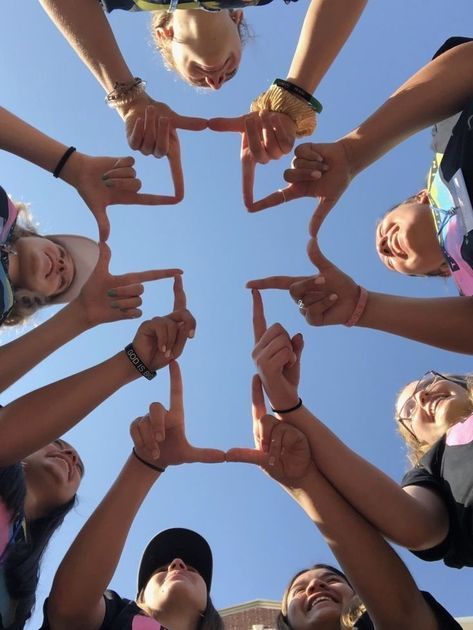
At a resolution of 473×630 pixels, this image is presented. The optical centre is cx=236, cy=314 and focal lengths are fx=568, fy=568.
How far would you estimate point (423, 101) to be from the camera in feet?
8.57

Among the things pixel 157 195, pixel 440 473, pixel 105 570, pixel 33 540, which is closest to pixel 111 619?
pixel 105 570

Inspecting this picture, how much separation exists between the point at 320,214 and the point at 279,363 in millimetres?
796

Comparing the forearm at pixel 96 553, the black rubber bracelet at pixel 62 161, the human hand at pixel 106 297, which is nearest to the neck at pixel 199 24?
the black rubber bracelet at pixel 62 161

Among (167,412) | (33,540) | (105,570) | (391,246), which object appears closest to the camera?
(105,570)

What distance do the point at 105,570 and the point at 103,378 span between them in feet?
3.02

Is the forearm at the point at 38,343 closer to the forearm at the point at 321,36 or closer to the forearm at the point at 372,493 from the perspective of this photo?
the forearm at the point at 372,493

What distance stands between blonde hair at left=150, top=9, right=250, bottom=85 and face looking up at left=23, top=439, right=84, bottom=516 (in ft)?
8.45

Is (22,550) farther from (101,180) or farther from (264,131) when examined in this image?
(264,131)

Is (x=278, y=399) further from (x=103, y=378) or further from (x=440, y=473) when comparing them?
(x=440, y=473)

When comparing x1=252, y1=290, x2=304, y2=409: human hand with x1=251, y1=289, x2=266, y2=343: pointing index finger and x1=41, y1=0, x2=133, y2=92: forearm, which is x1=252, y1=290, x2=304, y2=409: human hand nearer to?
x1=251, y1=289, x2=266, y2=343: pointing index finger

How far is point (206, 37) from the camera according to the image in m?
3.13

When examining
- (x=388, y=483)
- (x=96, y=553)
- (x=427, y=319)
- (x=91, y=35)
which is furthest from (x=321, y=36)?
(x=96, y=553)

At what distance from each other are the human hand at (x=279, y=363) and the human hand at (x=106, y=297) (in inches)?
27.4

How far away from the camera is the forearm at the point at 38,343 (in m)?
2.89
